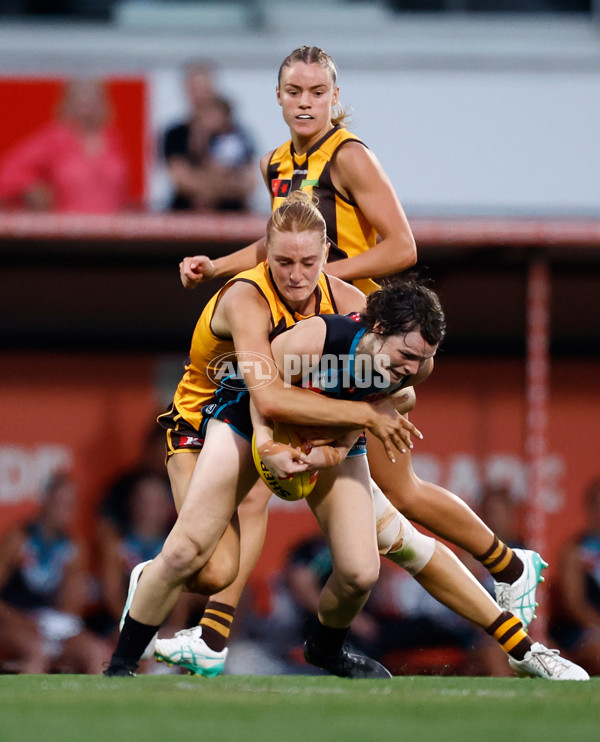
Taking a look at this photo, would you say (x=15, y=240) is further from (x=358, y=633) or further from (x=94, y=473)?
(x=358, y=633)

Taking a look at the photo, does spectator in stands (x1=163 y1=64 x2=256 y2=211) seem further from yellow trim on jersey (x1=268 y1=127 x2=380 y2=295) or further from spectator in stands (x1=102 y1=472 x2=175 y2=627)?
yellow trim on jersey (x1=268 y1=127 x2=380 y2=295)

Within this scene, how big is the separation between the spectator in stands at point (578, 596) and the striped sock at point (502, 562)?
347 centimetres

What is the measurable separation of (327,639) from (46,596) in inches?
152

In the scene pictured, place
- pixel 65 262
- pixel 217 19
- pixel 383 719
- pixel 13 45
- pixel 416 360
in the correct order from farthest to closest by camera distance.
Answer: pixel 217 19
pixel 13 45
pixel 65 262
pixel 416 360
pixel 383 719

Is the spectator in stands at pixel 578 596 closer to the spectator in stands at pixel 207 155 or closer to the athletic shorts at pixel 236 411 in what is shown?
the spectator in stands at pixel 207 155

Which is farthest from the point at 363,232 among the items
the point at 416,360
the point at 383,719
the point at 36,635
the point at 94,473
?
the point at 94,473

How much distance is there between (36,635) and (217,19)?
5308 mm

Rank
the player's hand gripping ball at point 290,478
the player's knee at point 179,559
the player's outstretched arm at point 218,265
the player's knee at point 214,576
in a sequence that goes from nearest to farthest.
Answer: the player's hand gripping ball at point 290,478, the player's knee at point 179,559, the player's outstretched arm at point 218,265, the player's knee at point 214,576

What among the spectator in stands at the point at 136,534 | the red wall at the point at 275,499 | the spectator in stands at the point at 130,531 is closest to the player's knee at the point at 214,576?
the spectator in stands at the point at 130,531

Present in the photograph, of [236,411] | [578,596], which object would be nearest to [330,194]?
[236,411]

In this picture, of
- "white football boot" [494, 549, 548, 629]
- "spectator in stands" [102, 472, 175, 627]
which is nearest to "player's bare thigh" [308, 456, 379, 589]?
"white football boot" [494, 549, 548, 629]

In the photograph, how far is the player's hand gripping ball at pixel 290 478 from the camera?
4672 mm

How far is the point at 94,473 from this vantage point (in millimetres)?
9836

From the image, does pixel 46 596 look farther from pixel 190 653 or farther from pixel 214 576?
pixel 214 576
